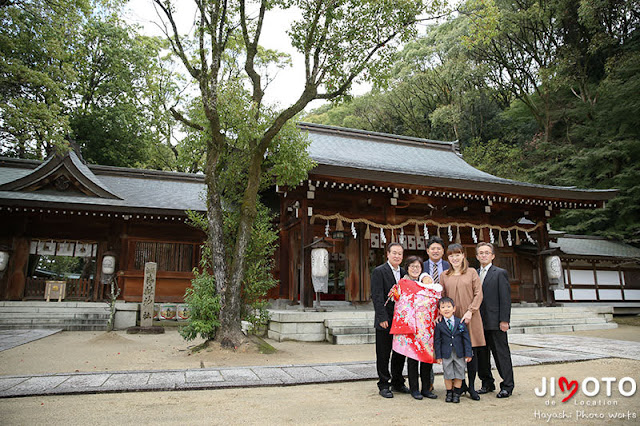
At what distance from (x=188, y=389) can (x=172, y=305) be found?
29.2 ft

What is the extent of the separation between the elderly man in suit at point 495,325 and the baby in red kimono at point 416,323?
0.59 m

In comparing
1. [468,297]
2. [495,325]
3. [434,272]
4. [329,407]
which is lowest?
[329,407]

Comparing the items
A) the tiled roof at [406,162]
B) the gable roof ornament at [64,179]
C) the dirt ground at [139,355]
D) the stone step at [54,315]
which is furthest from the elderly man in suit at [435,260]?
the gable roof ornament at [64,179]

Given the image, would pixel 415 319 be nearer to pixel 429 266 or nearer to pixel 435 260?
pixel 435 260

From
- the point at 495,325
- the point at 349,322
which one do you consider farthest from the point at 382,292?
the point at 349,322

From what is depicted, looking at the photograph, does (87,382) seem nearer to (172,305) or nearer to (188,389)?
(188,389)

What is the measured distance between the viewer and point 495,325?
3955 mm

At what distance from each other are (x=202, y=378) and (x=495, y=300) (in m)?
3.34

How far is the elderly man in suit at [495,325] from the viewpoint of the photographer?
153 inches

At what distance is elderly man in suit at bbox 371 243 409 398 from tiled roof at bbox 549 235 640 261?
13.7 meters

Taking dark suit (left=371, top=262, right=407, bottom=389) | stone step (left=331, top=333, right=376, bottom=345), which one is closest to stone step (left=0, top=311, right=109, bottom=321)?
stone step (left=331, top=333, right=376, bottom=345)

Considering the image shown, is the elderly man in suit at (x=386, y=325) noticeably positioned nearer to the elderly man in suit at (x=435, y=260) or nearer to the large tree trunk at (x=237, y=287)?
the elderly man in suit at (x=435, y=260)

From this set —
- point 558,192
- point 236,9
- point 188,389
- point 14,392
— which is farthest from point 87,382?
point 558,192

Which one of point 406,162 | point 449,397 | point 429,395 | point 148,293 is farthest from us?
point 406,162
